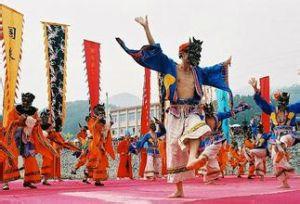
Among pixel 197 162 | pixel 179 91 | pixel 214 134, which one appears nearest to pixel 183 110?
pixel 179 91

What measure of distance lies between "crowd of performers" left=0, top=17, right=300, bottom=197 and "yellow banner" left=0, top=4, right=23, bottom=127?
988 mm

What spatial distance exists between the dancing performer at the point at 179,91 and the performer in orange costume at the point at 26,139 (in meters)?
3.65

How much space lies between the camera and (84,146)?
11383mm

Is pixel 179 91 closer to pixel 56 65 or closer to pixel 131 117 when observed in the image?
pixel 56 65

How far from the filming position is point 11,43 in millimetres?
10492

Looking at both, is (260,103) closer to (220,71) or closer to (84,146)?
(220,71)

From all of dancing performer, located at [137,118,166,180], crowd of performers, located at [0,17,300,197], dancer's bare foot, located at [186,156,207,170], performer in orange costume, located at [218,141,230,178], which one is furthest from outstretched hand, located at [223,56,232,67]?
performer in orange costume, located at [218,141,230,178]

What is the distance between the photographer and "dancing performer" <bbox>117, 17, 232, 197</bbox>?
5047 mm

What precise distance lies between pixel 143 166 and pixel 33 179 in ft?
23.6

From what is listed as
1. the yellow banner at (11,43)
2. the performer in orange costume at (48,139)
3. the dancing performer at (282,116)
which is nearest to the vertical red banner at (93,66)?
the performer in orange costume at (48,139)

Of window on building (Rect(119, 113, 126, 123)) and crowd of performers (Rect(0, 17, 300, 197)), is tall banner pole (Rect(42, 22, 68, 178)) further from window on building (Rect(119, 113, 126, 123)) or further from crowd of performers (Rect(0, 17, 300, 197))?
window on building (Rect(119, 113, 126, 123))

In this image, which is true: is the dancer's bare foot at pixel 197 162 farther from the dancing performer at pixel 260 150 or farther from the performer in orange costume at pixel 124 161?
the performer in orange costume at pixel 124 161

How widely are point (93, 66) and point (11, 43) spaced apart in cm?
296

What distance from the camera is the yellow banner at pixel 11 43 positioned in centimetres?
1015
